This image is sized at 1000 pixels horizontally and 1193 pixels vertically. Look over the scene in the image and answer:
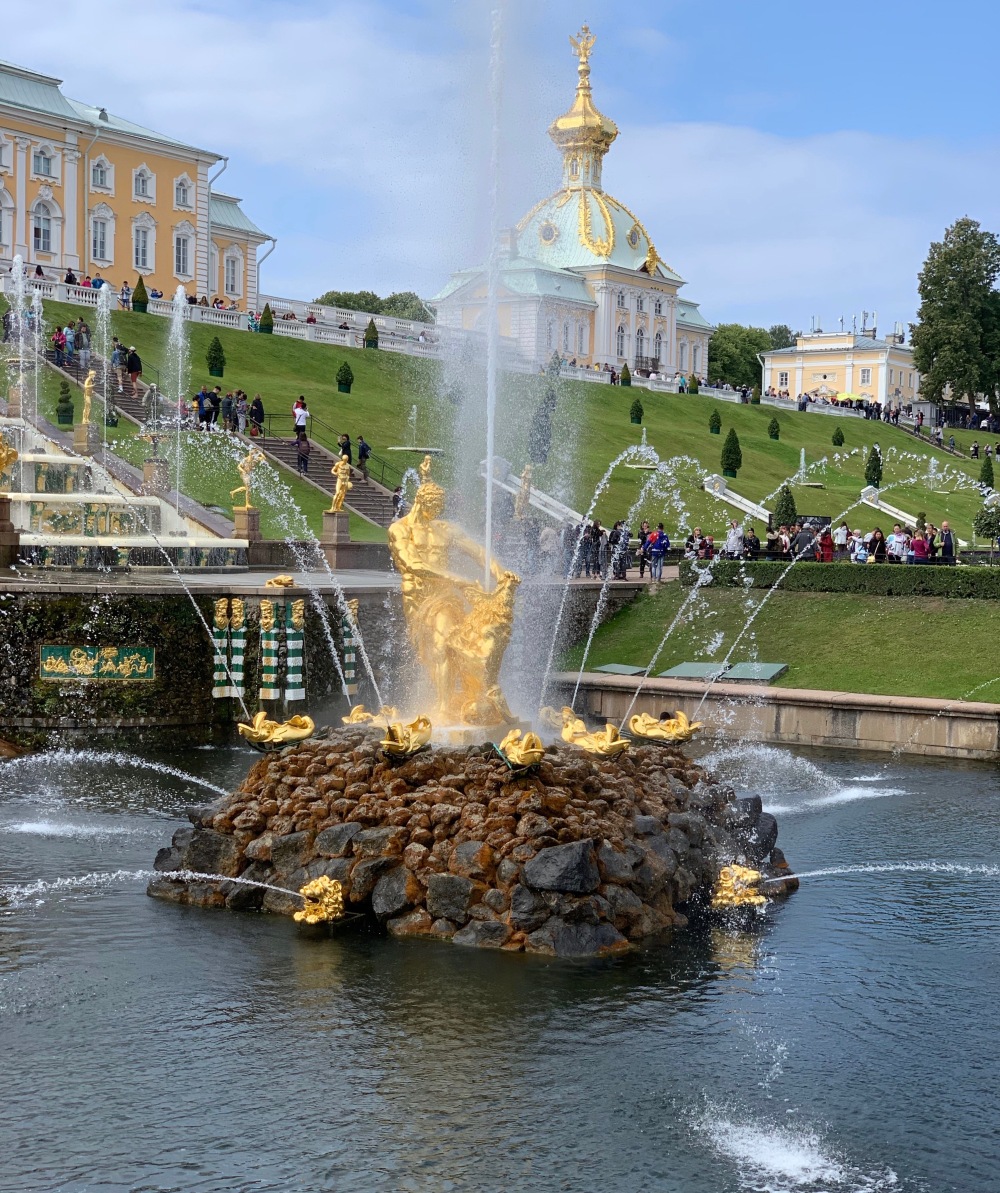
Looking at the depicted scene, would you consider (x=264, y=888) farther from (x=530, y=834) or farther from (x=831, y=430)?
(x=831, y=430)

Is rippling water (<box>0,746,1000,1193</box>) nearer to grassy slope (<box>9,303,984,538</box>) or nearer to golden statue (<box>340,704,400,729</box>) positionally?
golden statue (<box>340,704,400,729</box>)

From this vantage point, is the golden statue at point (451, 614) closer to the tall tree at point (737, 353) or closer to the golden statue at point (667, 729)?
the golden statue at point (667, 729)

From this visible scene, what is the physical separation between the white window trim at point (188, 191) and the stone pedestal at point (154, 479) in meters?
40.3

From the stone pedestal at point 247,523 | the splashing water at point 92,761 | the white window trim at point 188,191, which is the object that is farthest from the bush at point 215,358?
the white window trim at point 188,191

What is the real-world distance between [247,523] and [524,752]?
18.4 m

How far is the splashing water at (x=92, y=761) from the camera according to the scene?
1867 cm

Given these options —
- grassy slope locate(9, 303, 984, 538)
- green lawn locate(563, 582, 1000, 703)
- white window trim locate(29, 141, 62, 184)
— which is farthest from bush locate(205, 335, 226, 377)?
white window trim locate(29, 141, 62, 184)

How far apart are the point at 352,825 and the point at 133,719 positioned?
11.0 m

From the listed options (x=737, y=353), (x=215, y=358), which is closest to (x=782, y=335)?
(x=737, y=353)

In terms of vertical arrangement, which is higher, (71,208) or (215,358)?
(71,208)

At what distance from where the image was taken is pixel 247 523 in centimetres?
2916

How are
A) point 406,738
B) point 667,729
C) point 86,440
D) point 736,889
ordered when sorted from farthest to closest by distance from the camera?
point 86,440 → point 667,729 → point 736,889 → point 406,738

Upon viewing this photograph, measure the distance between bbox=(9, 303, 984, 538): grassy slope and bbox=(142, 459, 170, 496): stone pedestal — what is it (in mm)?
4714

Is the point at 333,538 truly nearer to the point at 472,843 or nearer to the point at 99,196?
the point at 472,843
